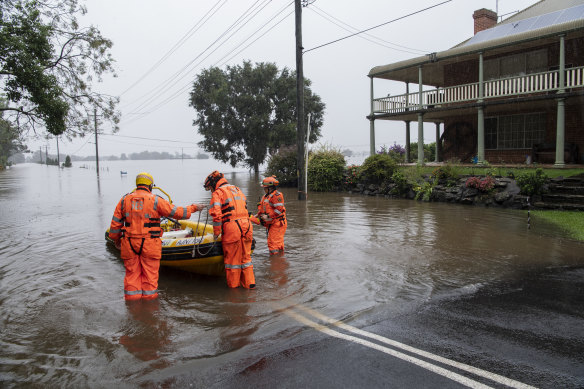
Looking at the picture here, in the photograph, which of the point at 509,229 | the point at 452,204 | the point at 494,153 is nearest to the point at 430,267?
the point at 509,229

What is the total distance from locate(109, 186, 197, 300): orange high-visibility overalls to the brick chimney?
25.0m

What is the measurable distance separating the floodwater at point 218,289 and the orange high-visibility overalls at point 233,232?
0.91 ft

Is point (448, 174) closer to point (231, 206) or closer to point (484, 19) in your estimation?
point (484, 19)

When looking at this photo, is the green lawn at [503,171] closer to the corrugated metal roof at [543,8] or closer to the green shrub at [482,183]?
the green shrub at [482,183]

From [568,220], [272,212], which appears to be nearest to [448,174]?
[568,220]

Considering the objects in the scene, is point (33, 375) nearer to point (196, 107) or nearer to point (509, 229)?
point (509, 229)

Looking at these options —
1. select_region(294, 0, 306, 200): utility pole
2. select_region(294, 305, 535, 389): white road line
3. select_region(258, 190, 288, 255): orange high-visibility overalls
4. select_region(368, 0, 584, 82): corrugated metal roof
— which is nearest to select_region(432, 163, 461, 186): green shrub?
select_region(368, 0, 584, 82): corrugated metal roof

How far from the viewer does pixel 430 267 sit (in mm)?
7914

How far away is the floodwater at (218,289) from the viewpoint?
4559 millimetres

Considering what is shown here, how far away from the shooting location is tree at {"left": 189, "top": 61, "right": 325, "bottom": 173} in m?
41.3

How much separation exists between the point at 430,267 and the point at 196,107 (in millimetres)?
39320

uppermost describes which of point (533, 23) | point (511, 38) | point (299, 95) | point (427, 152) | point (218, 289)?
point (533, 23)

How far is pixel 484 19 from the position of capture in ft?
83.1

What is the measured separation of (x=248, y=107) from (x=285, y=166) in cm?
1651
